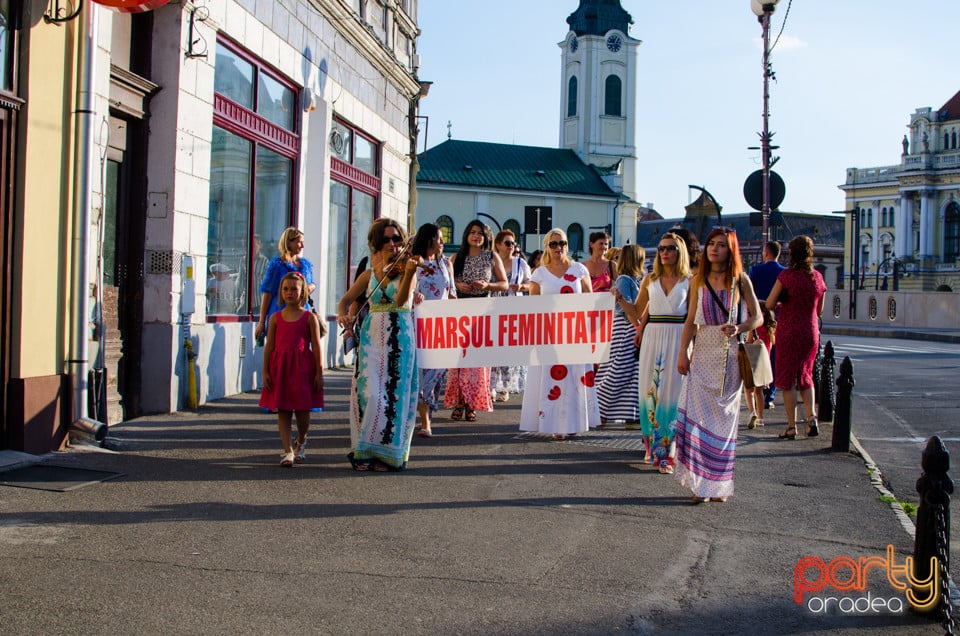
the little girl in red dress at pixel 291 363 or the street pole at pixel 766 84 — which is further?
the street pole at pixel 766 84

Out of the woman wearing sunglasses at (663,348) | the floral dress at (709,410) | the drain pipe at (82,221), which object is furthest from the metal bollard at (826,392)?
the drain pipe at (82,221)

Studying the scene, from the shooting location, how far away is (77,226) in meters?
8.24

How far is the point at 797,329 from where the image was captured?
10836 millimetres

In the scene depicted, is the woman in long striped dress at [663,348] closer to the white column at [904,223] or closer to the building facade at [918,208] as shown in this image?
the building facade at [918,208]

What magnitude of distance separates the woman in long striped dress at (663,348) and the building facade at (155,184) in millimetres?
4545

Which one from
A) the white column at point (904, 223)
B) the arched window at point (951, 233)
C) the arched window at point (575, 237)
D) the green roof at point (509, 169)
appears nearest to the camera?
the arched window at point (575, 237)

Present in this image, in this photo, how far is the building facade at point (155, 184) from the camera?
25.4 ft

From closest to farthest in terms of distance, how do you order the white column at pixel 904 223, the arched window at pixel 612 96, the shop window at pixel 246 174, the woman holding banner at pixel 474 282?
the woman holding banner at pixel 474 282, the shop window at pixel 246 174, the arched window at pixel 612 96, the white column at pixel 904 223

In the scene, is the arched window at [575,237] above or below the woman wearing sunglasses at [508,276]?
above

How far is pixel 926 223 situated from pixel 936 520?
118 m

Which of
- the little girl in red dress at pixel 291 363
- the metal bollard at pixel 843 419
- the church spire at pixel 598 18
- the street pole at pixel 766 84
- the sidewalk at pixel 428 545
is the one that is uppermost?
the church spire at pixel 598 18

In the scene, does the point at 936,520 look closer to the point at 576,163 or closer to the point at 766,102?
the point at 766,102

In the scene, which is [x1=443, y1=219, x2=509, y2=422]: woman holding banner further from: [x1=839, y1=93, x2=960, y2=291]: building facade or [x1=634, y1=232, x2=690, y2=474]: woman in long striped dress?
[x1=839, y1=93, x2=960, y2=291]: building facade

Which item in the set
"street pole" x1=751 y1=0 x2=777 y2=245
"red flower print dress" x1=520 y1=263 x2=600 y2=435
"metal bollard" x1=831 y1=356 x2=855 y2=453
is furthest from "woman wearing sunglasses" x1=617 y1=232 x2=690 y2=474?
"street pole" x1=751 y1=0 x2=777 y2=245
